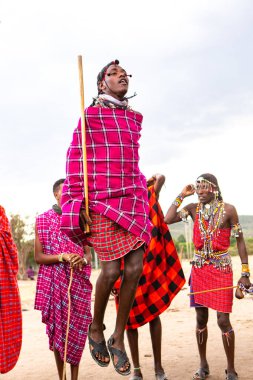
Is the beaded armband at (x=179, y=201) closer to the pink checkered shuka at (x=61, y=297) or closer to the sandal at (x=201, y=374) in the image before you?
the pink checkered shuka at (x=61, y=297)

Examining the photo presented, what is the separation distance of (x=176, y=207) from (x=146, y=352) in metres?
3.16

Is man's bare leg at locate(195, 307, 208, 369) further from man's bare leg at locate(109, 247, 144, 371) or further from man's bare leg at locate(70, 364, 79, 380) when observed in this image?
man's bare leg at locate(109, 247, 144, 371)

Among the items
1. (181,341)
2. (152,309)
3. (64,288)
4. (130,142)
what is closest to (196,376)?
(152,309)

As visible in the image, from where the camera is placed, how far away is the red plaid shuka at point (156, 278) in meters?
6.75

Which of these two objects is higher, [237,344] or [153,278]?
[153,278]

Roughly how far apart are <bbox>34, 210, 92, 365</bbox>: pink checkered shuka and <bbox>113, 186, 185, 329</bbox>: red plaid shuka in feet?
2.38

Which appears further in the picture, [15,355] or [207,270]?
[207,270]

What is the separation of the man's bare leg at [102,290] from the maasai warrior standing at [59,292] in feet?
6.58

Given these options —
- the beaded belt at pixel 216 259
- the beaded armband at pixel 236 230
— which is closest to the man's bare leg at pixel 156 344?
the beaded belt at pixel 216 259

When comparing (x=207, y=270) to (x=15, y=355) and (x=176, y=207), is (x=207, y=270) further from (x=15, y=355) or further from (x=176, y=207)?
(x=15, y=355)

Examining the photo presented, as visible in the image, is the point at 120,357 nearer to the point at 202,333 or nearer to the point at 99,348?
the point at 99,348

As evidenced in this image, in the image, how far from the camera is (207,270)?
6.69 meters

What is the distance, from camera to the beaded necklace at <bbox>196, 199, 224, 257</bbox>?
669 cm

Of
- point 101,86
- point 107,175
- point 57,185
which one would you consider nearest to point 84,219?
point 107,175
